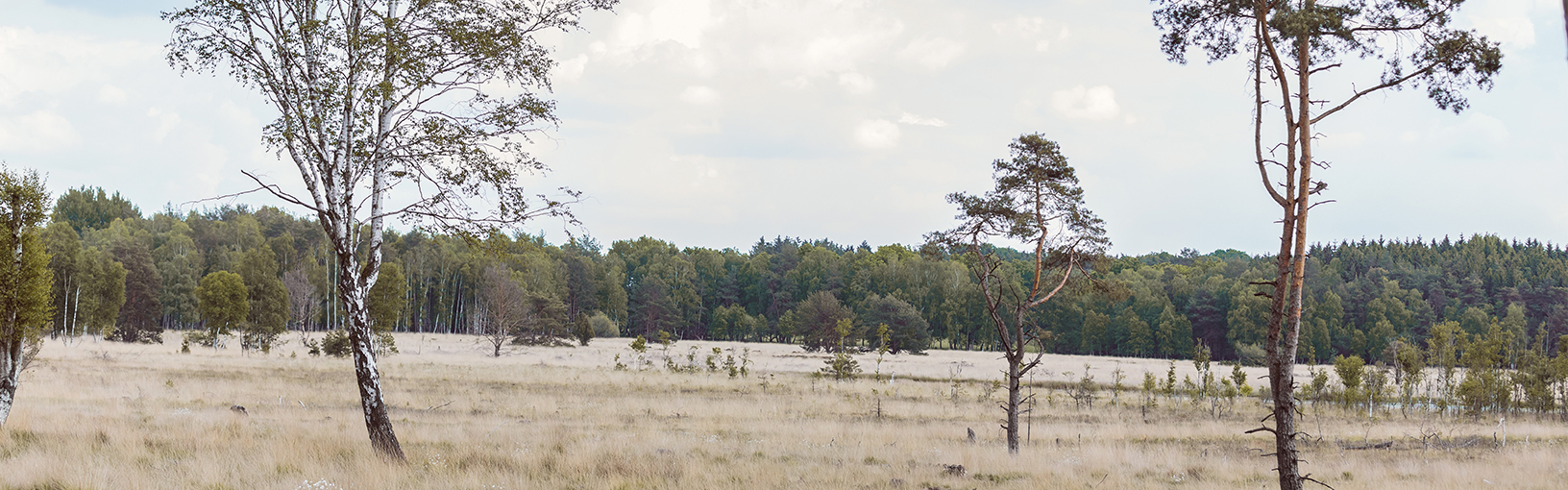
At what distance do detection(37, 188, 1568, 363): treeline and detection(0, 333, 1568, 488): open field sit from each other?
3389 cm

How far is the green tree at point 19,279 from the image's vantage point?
12102 millimetres

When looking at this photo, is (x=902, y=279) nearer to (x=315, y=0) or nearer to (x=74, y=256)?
(x=74, y=256)

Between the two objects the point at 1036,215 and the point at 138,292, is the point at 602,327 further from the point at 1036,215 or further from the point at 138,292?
the point at 1036,215

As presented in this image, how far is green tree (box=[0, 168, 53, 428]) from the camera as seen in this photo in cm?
1210

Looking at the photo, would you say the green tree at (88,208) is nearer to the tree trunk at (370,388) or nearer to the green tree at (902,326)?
the green tree at (902,326)

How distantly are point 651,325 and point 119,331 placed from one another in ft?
145

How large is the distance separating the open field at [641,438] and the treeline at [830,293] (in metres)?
33.9

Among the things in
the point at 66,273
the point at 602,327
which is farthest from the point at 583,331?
the point at 66,273

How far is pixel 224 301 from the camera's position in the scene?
4684 centimetres

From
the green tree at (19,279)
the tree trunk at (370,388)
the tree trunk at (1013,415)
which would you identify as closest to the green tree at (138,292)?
the green tree at (19,279)

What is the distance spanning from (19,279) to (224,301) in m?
39.7

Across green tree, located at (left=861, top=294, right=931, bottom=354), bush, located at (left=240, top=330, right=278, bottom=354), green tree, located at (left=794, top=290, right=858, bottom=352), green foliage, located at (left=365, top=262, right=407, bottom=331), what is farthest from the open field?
green tree, located at (left=861, top=294, right=931, bottom=354)

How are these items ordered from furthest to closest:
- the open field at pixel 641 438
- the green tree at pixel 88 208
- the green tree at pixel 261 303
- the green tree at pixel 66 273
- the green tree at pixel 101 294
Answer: the green tree at pixel 88 208
the green tree at pixel 101 294
the green tree at pixel 66 273
the green tree at pixel 261 303
the open field at pixel 641 438

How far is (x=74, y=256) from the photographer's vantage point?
53.2 metres
